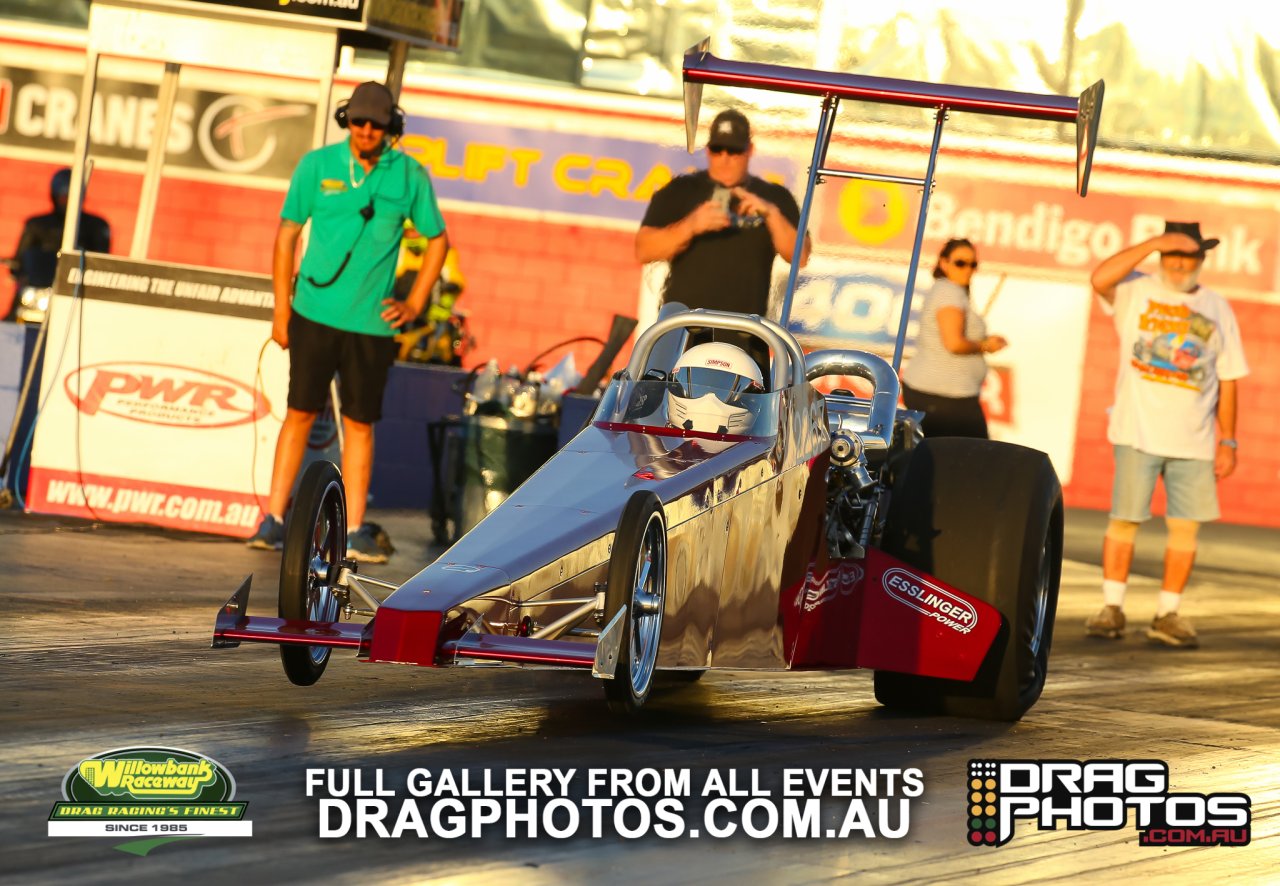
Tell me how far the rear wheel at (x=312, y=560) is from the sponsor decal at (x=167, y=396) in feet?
16.2

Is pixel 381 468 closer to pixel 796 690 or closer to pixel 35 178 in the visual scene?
pixel 796 690

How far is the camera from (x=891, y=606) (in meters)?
7.89

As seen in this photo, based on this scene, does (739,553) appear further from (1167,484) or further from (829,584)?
(1167,484)

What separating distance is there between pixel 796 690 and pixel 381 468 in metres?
6.62

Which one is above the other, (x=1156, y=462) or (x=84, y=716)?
(x=1156, y=462)

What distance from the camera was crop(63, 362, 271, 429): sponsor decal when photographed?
12016 mm

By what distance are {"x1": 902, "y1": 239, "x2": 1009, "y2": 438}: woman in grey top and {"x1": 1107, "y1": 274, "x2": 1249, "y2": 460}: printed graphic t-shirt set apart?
0.73 metres

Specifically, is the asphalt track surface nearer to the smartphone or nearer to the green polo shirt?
the green polo shirt

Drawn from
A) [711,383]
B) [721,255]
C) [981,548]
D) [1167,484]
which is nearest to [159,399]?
[721,255]

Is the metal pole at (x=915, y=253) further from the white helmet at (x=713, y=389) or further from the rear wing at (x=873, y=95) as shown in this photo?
Answer: the white helmet at (x=713, y=389)

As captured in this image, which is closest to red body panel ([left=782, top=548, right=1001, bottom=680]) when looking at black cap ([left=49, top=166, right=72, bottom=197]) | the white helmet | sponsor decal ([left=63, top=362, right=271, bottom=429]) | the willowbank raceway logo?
the white helmet

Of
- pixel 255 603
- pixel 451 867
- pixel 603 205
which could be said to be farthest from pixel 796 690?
pixel 603 205

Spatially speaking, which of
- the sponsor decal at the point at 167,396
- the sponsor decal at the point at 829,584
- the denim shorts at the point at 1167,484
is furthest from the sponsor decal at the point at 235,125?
the sponsor decal at the point at 829,584

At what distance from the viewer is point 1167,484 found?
11.7 metres
